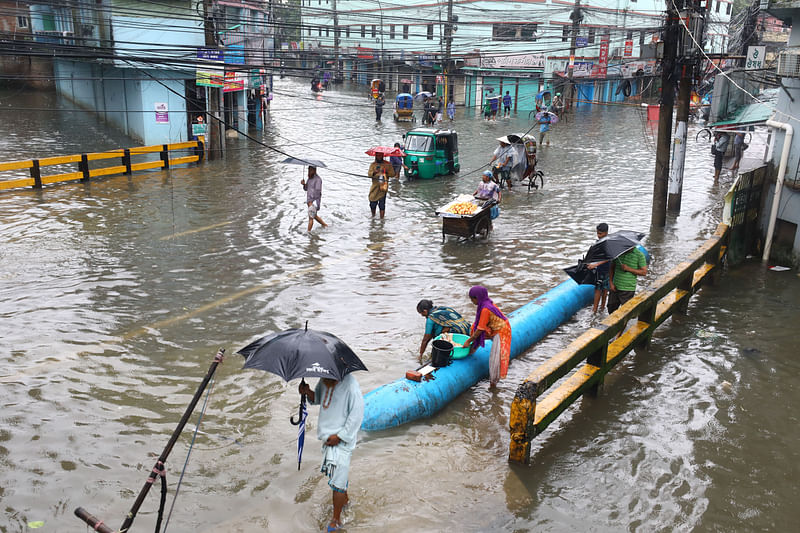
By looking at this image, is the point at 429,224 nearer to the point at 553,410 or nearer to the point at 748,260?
the point at 748,260

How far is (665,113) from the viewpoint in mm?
15742

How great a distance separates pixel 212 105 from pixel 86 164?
719cm

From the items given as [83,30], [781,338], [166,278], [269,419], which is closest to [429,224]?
[166,278]

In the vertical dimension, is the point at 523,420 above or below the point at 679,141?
below

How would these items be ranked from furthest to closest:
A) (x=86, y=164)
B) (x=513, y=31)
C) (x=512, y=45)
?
(x=512, y=45)
(x=513, y=31)
(x=86, y=164)

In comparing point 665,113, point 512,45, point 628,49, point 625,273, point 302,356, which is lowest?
point 625,273

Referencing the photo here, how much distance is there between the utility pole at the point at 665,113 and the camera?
15.1m

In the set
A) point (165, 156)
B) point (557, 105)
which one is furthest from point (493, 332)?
point (557, 105)

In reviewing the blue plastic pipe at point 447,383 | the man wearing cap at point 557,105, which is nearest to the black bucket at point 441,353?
the blue plastic pipe at point 447,383

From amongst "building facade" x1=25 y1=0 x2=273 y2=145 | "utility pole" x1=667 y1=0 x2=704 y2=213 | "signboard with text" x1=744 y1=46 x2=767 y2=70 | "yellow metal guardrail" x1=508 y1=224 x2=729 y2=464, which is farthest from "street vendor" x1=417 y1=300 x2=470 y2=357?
"building facade" x1=25 y1=0 x2=273 y2=145

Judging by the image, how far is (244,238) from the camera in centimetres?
1488

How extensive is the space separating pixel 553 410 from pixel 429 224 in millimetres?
10359

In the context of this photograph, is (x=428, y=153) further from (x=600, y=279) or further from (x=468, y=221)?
(x=600, y=279)

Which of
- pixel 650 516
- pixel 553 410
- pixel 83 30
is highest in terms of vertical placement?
pixel 83 30
